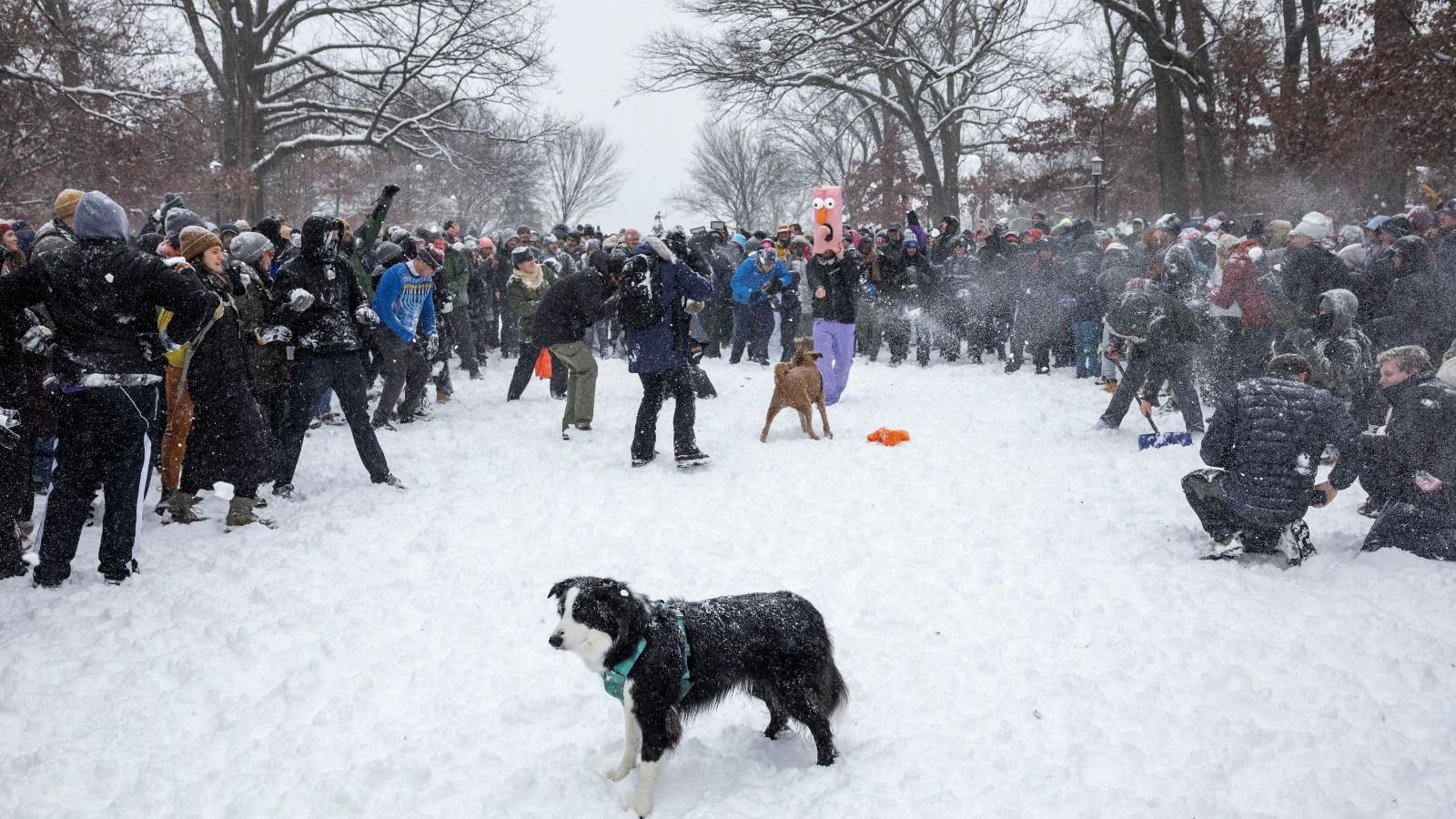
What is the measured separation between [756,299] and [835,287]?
Result: 3.67 metres

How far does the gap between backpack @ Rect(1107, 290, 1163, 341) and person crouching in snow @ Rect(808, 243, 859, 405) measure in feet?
9.81

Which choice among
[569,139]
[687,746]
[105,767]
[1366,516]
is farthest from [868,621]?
[569,139]

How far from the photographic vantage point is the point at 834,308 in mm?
10453

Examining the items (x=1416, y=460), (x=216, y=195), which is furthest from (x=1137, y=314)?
(x=216, y=195)

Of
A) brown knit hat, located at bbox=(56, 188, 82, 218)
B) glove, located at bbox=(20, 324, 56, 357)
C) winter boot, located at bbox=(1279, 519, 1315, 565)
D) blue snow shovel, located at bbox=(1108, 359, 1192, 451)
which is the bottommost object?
winter boot, located at bbox=(1279, 519, 1315, 565)

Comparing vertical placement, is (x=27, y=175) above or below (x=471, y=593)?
above

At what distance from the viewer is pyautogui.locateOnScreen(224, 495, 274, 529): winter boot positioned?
19.9 ft

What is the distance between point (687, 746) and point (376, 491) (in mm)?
4391

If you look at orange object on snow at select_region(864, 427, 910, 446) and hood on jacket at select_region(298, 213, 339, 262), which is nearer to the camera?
hood on jacket at select_region(298, 213, 339, 262)

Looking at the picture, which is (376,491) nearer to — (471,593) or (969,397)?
(471,593)

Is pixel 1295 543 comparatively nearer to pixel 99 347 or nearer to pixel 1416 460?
pixel 1416 460

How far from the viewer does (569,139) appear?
5009 centimetres

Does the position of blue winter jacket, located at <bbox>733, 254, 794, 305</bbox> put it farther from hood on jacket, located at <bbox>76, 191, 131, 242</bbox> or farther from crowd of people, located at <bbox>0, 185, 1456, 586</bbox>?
hood on jacket, located at <bbox>76, 191, 131, 242</bbox>

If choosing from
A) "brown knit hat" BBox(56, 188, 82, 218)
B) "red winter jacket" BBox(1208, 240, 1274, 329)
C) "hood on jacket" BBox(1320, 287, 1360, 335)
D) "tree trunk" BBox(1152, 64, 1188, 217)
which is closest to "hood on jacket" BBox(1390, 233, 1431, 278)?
"red winter jacket" BBox(1208, 240, 1274, 329)
